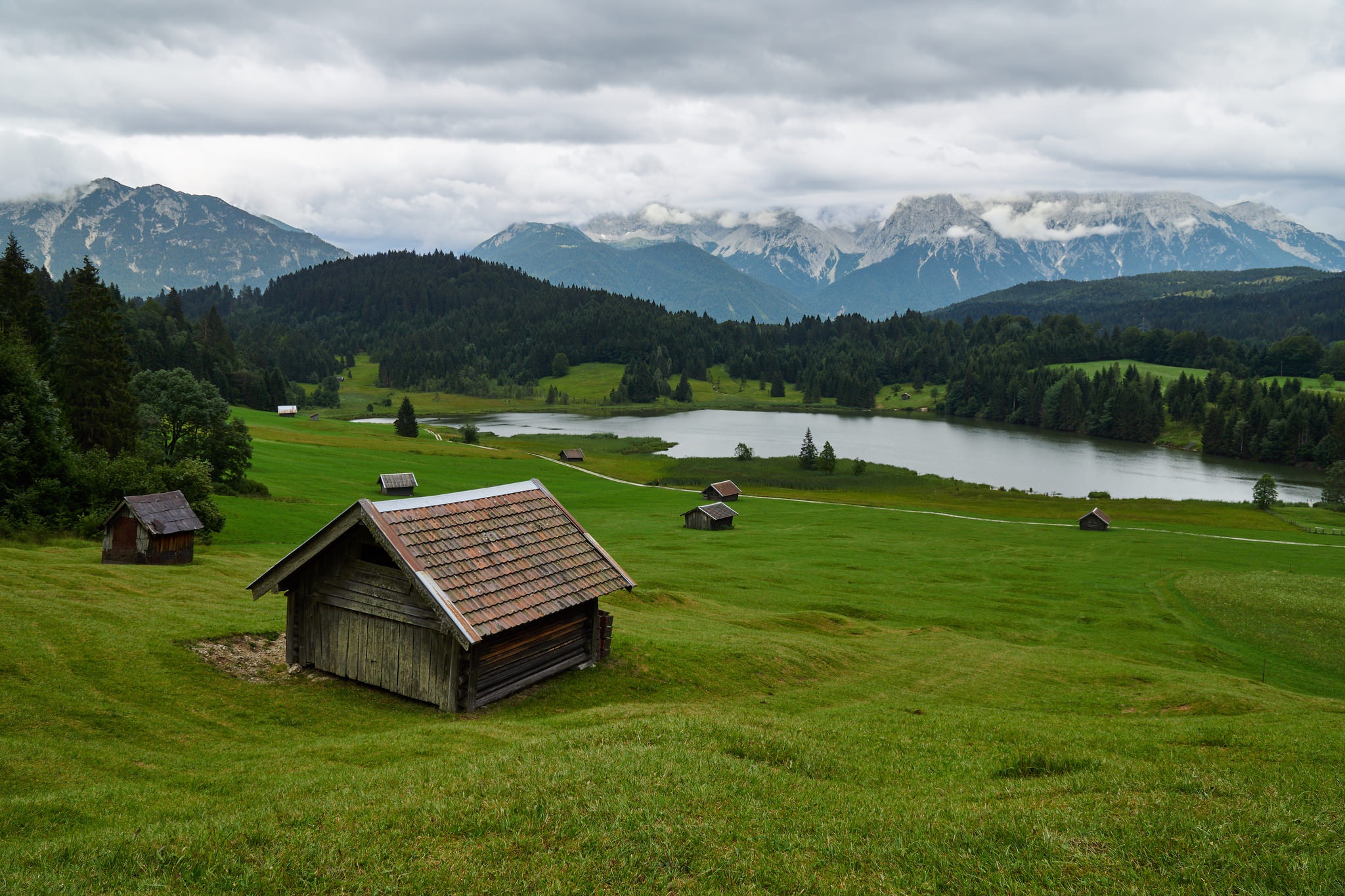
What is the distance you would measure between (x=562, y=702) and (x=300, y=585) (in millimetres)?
8014

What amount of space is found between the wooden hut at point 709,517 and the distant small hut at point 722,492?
15.4 meters

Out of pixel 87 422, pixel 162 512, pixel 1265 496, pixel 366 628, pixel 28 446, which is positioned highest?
pixel 87 422

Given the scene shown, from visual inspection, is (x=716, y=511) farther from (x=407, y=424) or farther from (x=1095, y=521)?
(x=407, y=424)

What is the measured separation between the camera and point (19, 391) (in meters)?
45.3

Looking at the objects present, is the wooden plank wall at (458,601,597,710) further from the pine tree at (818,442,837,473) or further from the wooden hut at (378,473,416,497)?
the pine tree at (818,442,837,473)

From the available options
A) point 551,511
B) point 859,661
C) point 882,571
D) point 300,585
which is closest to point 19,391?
point 300,585

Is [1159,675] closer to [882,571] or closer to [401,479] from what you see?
[882,571]

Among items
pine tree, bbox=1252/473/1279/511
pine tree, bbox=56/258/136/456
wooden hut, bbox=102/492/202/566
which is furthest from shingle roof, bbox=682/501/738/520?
pine tree, bbox=1252/473/1279/511

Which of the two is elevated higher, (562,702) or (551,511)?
(551,511)

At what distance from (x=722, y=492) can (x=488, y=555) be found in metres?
72.1

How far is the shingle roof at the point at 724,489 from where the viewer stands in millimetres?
91500

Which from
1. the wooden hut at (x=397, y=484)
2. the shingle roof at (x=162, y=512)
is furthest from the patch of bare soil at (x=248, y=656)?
the wooden hut at (x=397, y=484)

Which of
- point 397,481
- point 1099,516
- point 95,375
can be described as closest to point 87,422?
point 95,375

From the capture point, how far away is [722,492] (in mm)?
91875
